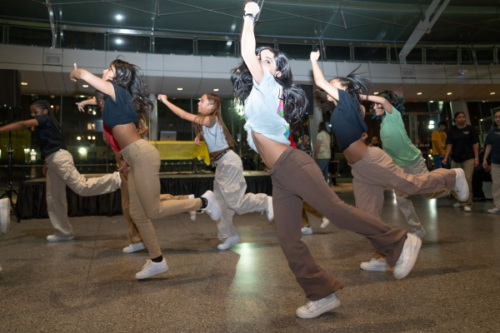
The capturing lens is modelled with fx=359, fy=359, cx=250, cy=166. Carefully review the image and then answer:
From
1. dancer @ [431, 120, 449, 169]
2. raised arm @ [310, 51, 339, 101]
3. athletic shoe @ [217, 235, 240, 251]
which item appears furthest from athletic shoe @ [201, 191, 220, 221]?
dancer @ [431, 120, 449, 169]

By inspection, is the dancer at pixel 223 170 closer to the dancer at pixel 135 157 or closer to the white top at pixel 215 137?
the white top at pixel 215 137

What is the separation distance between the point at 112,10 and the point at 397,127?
36.6 ft

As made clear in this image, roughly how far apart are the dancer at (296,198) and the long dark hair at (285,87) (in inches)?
3.0

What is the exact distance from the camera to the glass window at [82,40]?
11.6 meters

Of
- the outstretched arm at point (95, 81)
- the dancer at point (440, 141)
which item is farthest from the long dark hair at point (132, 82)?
the dancer at point (440, 141)

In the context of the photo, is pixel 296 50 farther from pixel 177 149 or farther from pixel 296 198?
pixel 296 198

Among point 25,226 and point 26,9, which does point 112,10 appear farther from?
point 25,226

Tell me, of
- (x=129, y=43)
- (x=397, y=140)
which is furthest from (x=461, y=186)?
(x=129, y=43)

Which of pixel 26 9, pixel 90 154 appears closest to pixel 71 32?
pixel 26 9

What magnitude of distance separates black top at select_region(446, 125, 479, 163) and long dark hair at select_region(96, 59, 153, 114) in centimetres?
534

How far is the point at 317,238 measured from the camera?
12.8 ft

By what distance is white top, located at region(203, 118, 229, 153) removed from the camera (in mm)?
3521

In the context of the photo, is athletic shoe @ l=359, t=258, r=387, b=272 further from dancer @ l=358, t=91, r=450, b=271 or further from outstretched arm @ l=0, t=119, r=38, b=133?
outstretched arm @ l=0, t=119, r=38, b=133

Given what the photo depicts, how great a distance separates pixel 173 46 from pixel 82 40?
2937mm
